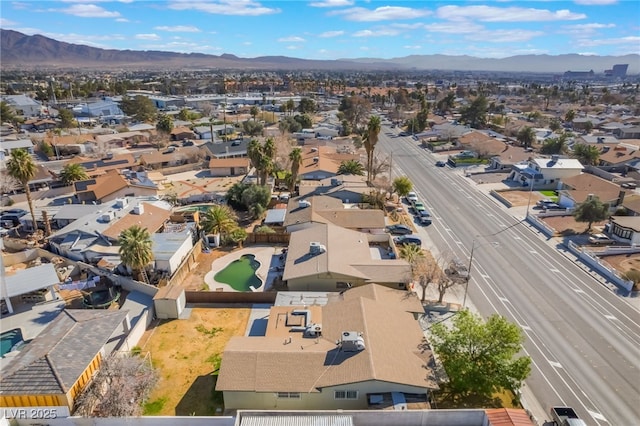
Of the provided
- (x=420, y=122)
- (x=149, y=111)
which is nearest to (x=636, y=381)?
(x=420, y=122)

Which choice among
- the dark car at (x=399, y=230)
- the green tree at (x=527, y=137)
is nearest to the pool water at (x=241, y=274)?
the dark car at (x=399, y=230)

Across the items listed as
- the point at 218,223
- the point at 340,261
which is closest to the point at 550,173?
the point at 340,261

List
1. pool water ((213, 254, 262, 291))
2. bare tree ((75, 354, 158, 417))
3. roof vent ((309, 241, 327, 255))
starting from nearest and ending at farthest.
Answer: bare tree ((75, 354, 158, 417)) < roof vent ((309, 241, 327, 255)) < pool water ((213, 254, 262, 291))

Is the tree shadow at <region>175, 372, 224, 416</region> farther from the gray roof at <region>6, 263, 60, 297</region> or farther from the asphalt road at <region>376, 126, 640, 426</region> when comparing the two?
the asphalt road at <region>376, 126, 640, 426</region>

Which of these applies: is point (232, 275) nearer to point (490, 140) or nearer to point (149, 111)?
point (490, 140)

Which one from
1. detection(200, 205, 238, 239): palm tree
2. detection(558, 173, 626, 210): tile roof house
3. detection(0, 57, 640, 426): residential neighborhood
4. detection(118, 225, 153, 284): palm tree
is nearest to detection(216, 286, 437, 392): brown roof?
detection(0, 57, 640, 426): residential neighborhood

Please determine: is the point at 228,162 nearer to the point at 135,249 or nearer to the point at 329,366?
the point at 135,249
